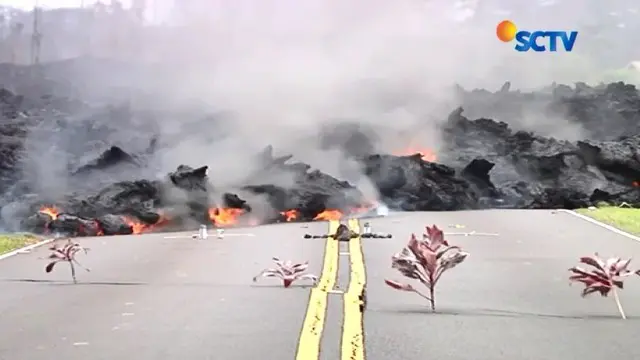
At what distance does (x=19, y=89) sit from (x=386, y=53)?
8.75 metres

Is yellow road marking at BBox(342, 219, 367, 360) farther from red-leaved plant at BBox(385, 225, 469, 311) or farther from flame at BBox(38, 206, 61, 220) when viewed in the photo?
flame at BBox(38, 206, 61, 220)

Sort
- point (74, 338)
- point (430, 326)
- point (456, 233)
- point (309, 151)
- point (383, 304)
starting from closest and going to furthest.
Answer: point (74, 338) < point (430, 326) < point (383, 304) < point (456, 233) < point (309, 151)

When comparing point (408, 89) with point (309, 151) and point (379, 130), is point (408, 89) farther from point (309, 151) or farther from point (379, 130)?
point (309, 151)

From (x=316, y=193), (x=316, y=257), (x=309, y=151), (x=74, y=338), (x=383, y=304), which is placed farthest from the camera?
(x=309, y=151)

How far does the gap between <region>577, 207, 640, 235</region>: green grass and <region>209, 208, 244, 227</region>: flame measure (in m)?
6.09

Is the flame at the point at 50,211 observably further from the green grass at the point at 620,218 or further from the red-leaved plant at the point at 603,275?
the red-leaved plant at the point at 603,275

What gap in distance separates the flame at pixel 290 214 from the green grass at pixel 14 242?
5.18m

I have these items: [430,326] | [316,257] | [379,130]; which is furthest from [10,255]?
[379,130]

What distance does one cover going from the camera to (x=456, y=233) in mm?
13320

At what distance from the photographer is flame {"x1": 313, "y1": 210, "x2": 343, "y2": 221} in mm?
17922

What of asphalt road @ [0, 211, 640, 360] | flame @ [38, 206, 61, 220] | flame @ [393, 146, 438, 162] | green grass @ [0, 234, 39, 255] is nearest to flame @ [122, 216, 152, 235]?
flame @ [38, 206, 61, 220]

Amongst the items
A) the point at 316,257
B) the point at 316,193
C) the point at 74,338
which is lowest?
the point at 74,338

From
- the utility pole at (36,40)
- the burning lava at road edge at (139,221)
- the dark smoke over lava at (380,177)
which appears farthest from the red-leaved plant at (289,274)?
the utility pole at (36,40)

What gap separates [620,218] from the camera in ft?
52.3
